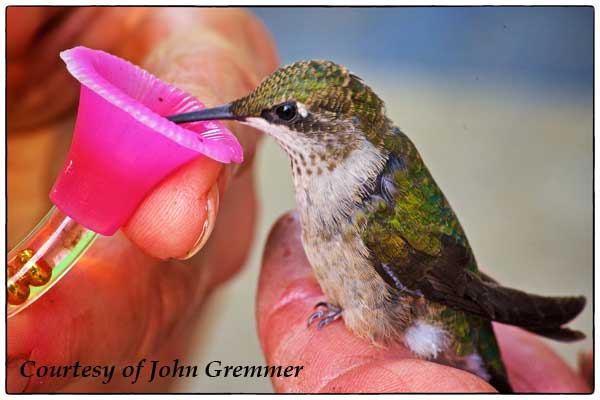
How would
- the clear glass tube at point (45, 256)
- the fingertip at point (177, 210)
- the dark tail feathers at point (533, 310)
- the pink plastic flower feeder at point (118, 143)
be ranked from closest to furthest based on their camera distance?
the pink plastic flower feeder at point (118, 143)
the fingertip at point (177, 210)
the clear glass tube at point (45, 256)
the dark tail feathers at point (533, 310)

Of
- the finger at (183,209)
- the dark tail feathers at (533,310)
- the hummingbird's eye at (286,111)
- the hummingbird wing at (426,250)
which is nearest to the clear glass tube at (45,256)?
the finger at (183,209)

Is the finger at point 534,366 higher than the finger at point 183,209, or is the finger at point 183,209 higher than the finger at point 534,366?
the finger at point 183,209

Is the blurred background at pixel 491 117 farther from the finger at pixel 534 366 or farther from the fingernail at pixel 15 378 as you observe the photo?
the fingernail at pixel 15 378

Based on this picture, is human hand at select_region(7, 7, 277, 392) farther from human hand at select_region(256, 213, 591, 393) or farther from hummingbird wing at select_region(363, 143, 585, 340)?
hummingbird wing at select_region(363, 143, 585, 340)

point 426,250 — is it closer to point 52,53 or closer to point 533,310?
point 533,310

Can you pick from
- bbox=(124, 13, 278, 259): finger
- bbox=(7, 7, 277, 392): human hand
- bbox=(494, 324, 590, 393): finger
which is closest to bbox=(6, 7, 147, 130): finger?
bbox=(7, 7, 277, 392): human hand

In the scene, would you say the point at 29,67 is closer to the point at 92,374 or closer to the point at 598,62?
the point at 92,374

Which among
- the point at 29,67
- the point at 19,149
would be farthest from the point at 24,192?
the point at 29,67
